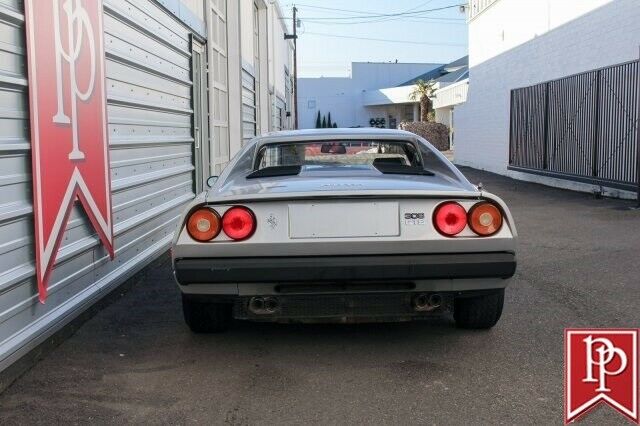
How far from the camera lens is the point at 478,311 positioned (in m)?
4.44

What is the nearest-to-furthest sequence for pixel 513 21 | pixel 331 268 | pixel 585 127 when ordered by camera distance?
pixel 331 268 < pixel 585 127 < pixel 513 21

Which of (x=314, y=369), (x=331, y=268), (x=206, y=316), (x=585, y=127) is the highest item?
(x=585, y=127)

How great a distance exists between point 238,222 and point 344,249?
586 millimetres

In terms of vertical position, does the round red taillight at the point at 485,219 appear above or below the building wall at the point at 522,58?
below

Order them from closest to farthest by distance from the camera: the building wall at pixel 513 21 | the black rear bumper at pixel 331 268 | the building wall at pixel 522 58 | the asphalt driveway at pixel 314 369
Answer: the asphalt driveway at pixel 314 369
the black rear bumper at pixel 331 268
the building wall at pixel 522 58
the building wall at pixel 513 21

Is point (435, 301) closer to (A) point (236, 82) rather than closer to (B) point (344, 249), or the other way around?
(B) point (344, 249)

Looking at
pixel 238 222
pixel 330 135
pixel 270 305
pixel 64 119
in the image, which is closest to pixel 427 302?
pixel 270 305

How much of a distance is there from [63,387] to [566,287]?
403 cm

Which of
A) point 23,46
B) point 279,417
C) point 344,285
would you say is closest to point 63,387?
point 279,417

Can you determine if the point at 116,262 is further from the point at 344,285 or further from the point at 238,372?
the point at 344,285

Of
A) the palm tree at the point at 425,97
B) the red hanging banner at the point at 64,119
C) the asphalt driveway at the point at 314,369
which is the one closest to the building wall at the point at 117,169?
the red hanging banner at the point at 64,119

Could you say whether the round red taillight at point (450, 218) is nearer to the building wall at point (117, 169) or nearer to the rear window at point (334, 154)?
the rear window at point (334, 154)

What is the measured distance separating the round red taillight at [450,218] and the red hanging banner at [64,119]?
7.39 feet

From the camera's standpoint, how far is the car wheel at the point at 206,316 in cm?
436
